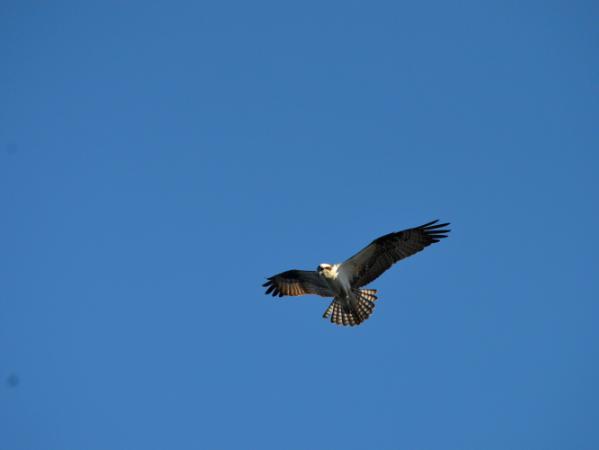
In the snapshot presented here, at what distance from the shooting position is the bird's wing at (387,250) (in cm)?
1546

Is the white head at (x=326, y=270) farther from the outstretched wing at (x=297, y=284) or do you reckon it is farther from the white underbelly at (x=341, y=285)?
the outstretched wing at (x=297, y=284)

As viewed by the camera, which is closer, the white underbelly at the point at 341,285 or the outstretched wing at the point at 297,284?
the white underbelly at the point at 341,285

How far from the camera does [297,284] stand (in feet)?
55.6

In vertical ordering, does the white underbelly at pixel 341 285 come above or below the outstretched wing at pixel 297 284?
below

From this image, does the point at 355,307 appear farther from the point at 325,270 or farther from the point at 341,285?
the point at 325,270

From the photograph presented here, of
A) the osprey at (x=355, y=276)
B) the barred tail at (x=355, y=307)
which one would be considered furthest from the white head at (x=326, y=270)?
the barred tail at (x=355, y=307)

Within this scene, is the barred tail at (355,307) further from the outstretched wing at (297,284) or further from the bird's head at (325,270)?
the bird's head at (325,270)

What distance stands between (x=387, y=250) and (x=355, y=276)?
100cm

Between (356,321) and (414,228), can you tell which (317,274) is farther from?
(414,228)

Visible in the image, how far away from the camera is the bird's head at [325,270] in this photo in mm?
15545

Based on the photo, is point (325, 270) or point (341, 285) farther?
point (341, 285)

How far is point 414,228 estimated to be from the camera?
1545 centimetres

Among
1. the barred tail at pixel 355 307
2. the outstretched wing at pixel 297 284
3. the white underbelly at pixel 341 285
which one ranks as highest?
the outstretched wing at pixel 297 284

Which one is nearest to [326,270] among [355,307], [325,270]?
[325,270]
